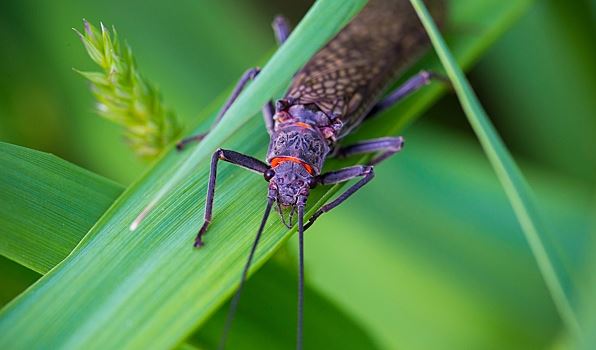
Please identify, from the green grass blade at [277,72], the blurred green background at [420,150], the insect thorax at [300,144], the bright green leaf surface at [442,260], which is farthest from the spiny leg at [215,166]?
the bright green leaf surface at [442,260]

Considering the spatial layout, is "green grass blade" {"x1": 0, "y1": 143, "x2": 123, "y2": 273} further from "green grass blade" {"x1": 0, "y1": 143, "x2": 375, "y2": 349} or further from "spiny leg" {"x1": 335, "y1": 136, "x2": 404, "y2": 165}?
"spiny leg" {"x1": 335, "y1": 136, "x2": 404, "y2": 165}

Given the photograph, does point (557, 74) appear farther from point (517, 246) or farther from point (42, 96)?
point (42, 96)

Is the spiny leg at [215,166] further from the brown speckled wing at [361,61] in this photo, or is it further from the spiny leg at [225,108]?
the brown speckled wing at [361,61]

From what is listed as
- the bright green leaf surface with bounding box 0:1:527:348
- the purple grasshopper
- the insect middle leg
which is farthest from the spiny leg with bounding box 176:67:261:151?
the insect middle leg

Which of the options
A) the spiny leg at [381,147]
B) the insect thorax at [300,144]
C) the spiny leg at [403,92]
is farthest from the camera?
the spiny leg at [403,92]

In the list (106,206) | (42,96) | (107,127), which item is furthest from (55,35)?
(106,206)

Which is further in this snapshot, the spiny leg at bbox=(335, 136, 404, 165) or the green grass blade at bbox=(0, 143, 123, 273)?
the spiny leg at bbox=(335, 136, 404, 165)

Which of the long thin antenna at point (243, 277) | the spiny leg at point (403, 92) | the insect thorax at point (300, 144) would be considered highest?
the spiny leg at point (403, 92)

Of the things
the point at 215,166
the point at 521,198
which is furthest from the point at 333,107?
the point at 521,198
